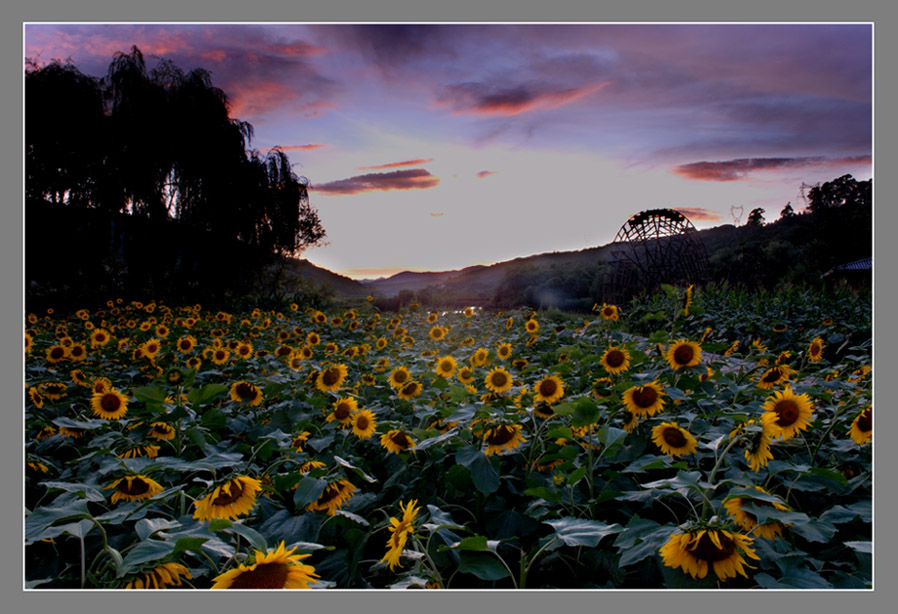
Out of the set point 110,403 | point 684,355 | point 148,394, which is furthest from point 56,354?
point 684,355

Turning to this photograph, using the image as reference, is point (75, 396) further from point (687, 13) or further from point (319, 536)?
point (687, 13)

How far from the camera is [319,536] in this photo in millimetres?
1156

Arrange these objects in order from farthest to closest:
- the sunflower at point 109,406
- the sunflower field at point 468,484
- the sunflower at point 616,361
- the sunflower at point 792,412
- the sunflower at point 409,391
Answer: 1. the sunflower at point 109,406
2. the sunflower at point 409,391
3. the sunflower at point 616,361
4. the sunflower at point 792,412
5. the sunflower field at point 468,484

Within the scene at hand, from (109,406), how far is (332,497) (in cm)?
139

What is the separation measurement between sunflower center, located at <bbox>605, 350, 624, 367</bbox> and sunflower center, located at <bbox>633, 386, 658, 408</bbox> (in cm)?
33

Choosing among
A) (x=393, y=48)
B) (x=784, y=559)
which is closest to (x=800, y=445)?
(x=784, y=559)

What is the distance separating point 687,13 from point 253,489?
74.8 inches

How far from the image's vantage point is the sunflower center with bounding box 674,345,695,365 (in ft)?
5.63

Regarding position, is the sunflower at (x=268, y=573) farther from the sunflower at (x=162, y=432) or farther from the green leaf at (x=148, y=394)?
the sunflower at (x=162, y=432)

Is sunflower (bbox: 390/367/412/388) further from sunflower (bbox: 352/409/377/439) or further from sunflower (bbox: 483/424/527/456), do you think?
sunflower (bbox: 483/424/527/456)

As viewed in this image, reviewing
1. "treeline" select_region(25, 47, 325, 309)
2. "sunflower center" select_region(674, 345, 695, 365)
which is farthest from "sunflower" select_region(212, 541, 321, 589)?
Result: "treeline" select_region(25, 47, 325, 309)

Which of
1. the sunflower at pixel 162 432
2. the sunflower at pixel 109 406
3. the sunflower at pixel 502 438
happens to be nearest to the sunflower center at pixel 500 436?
the sunflower at pixel 502 438

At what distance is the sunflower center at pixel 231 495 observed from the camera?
103 cm

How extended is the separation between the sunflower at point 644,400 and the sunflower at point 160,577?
1.15 meters
